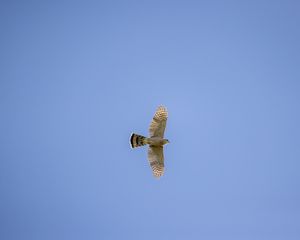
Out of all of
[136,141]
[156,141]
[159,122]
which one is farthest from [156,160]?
[159,122]

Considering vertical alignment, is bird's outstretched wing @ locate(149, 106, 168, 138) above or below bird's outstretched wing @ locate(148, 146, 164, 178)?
above

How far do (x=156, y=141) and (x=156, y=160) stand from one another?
5.15 feet

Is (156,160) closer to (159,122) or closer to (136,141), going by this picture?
(136,141)

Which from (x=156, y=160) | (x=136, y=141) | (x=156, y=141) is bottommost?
(x=156, y=160)

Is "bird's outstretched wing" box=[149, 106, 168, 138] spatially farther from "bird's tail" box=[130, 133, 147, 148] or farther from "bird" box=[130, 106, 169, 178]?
"bird's tail" box=[130, 133, 147, 148]

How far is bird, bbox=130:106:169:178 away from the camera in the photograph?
3130 centimetres

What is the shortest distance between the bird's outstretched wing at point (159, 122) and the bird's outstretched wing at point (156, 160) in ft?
3.70

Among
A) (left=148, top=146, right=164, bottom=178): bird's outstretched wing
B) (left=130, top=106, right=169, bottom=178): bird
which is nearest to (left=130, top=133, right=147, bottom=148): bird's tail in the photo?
(left=130, top=106, right=169, bottom=178): bird

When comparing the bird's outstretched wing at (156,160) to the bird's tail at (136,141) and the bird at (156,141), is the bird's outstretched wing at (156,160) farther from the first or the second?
the bird's tail at (136,141)

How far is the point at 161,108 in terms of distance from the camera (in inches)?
1232

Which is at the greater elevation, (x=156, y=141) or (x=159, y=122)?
(x=159, y=122)

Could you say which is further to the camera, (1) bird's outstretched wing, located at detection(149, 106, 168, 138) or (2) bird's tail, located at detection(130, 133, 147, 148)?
(2) bird's tail, located at detection(130, 133, 147, 148)

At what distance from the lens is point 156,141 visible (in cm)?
3153

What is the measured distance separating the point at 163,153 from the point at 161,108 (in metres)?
3.48
